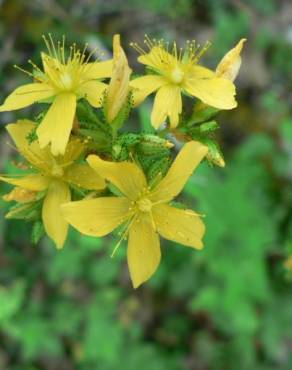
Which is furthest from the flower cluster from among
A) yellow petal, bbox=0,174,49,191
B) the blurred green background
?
the blurred green background

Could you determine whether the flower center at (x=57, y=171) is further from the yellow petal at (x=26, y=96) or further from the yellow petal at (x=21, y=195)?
the yellow petal at (x=26, y=96)

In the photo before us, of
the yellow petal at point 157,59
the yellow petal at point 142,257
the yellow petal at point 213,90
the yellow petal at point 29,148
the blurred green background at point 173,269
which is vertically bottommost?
the blurred green background at point 173,269

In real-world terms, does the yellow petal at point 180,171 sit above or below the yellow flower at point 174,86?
below

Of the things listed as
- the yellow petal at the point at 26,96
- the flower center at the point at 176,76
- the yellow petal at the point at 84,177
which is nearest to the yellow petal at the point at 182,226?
the yellow petal at the point at 84,177

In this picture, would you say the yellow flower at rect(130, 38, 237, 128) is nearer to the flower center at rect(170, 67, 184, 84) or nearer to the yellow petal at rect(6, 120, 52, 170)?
the flower center at rect(170, 67, 184, 84)

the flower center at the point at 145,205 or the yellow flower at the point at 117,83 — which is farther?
the flower center at the point at 145,205
